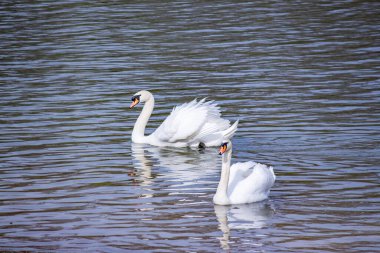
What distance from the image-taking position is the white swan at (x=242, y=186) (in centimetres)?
1293

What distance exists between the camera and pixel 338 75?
2247 cm

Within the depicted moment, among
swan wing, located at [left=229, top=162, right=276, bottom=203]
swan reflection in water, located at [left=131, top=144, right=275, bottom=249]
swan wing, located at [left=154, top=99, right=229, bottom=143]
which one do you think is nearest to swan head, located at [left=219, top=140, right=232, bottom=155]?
swan wing, located at [left=229, top=162, right=276, bottom=203]

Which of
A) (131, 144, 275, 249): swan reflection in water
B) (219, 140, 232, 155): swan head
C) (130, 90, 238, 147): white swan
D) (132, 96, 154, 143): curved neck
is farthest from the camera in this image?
(132, 96, 154, 143): curved neck

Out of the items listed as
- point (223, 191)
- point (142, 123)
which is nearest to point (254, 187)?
point (223, 191)

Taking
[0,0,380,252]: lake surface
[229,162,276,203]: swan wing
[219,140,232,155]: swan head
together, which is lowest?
[0,0,380,252]: lake surface

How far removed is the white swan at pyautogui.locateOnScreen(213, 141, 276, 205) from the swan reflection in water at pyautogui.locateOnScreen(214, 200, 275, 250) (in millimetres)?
90

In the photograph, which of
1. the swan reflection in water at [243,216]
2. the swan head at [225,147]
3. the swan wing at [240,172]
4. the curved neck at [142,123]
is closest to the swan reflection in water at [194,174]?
the swan reflection in water at [243,216]

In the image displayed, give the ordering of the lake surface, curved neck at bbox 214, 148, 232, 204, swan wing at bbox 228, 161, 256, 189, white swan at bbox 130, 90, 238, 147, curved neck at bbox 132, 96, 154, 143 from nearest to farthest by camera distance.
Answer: the lake surface
curved neck at bbox 214, 148, 232, 204
swan wing at bbox 228, 161, 256, 189
white swan at bbox 130, 90, 238, 147
curved neck at bbox 132, 96, 154, 143

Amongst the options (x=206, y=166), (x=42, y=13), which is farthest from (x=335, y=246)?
(x=42, y=13)

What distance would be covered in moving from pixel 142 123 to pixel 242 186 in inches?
216

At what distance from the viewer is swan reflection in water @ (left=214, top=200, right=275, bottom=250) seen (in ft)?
38.9

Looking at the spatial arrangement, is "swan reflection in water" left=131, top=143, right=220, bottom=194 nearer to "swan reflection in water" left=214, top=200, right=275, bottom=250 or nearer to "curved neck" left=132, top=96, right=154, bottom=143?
"curved neck" left=132, top=96, right=154, bottom=143

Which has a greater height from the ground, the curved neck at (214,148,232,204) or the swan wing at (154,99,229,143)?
the curved neck at (214,148,232,204)

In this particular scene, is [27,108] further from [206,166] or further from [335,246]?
[335,246]
